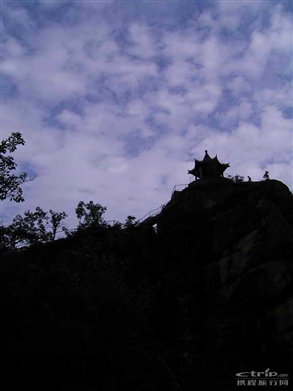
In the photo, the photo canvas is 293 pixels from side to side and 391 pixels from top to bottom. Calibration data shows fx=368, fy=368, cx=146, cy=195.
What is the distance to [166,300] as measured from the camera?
1160 inches

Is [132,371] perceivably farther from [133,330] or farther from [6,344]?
[6,344]

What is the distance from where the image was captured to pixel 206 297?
3022 cm

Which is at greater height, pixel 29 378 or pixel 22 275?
pixel 22 275

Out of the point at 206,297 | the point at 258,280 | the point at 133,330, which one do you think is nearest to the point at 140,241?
the point at 206,297

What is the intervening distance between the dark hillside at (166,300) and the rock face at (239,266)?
3.6 inches

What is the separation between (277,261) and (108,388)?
21601 millimetres

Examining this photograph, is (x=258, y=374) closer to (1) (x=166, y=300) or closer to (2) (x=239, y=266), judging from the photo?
(1) (x=166, y=300)

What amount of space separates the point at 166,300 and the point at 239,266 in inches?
257

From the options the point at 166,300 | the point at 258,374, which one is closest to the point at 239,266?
the point at 166,300

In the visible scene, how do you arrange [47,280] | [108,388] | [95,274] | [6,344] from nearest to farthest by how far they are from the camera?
[108,388]
[6,344]
[95,274]
[47,280]

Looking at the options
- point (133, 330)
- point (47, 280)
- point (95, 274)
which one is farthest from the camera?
point (47, 280)

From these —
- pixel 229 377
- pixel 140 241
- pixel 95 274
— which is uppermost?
pixel 140 241

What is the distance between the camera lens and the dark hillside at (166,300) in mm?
11414

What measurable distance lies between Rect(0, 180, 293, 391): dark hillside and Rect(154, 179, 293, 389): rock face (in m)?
0.09
